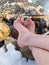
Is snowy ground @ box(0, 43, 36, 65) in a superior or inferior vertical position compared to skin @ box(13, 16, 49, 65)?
inferior

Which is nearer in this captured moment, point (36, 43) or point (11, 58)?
point (36, 43)

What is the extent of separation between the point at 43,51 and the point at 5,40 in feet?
1.17

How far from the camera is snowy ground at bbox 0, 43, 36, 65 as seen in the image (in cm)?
112

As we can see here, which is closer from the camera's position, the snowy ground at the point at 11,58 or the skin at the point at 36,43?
the skin at the point at 36,43

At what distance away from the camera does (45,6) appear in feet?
3.98

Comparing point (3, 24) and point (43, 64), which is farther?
point (3, 24)

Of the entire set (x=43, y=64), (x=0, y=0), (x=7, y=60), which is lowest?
(x=7, y=60)

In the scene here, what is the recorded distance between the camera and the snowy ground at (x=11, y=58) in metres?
1.12

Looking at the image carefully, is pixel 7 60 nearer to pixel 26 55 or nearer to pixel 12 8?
pixel 26 55

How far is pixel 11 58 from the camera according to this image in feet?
3.74

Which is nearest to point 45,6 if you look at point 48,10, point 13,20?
point 48,10

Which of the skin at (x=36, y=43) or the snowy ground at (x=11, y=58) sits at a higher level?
the skin at (x=36, y=43)

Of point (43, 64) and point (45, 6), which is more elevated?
point (45, 6)

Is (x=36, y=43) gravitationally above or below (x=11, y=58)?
above
